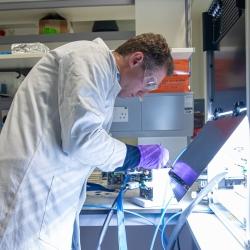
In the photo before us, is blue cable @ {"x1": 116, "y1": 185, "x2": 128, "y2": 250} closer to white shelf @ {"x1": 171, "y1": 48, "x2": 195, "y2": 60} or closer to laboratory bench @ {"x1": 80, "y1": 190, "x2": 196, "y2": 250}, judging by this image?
laboratory bench @ {"x1": 80, "y1": 190, "x2": 196, "y2": 250}

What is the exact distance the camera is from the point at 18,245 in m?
1.24

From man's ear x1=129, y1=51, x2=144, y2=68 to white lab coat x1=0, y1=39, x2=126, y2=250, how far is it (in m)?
0.10

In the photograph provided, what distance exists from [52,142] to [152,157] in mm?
531

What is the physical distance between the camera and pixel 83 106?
114cm

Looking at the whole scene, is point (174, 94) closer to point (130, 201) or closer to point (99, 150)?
point (130, 201)

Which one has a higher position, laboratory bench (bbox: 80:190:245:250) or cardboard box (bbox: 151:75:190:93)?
cardboard box (bbox: 151:75:190:93)

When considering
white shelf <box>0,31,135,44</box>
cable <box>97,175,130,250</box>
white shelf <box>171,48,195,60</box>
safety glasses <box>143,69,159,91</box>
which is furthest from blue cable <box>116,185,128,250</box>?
white shelf <box>0,31,135,44</box>

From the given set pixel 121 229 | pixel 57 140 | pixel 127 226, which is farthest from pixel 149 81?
pixel 127 226

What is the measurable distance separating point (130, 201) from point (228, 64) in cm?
98

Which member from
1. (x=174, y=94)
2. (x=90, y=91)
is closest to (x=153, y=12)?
(x=174, y=94)

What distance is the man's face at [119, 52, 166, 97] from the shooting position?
143 cm

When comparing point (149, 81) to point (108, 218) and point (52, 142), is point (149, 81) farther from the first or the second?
point (108, 218)

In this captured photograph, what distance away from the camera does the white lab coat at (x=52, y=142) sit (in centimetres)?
118

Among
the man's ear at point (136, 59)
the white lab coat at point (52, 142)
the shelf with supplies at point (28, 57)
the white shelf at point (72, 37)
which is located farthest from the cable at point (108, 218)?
the white shelf at point (72, 37)
